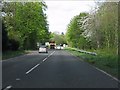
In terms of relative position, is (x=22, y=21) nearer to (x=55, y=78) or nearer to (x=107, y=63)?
(x=107, y=63)

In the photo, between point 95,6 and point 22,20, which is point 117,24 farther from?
point 22,20

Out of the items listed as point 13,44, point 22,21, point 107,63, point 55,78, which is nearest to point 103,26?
point 13,44

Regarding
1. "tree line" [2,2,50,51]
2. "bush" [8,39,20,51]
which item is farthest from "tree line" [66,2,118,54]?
"bush" [8,39,20,51]

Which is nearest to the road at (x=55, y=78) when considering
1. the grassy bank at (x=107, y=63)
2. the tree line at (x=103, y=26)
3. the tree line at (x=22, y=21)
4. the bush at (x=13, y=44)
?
the grassy bank at (x=107, y=63)

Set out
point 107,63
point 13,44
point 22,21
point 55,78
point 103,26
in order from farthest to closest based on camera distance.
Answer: point 22,21, point 13,44, point 103,26, point 107,63, point 55,78

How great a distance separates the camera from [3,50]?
177 feet

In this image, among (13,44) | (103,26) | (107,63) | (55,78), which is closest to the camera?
(55,78)

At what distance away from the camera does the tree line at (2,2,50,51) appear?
6856cm

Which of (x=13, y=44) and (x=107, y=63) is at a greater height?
(x=13, y=44)

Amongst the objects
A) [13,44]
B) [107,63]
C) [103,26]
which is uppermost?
[103,26]

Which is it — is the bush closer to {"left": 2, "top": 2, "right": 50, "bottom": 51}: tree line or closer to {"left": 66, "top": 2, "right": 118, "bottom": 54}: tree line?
{"left": 2, "top": 2, "right": 50, "bottom": 51}: tree line

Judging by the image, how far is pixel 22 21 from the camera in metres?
80.2

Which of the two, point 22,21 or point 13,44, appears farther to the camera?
point 22,21

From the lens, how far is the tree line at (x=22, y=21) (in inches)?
2699
